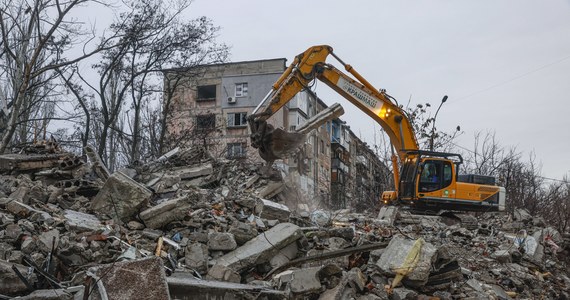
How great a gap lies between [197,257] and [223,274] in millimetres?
479

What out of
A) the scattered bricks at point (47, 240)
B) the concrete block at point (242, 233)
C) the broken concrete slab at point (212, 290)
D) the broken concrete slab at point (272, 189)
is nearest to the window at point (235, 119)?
the broken concrete slab at point (272, 189)

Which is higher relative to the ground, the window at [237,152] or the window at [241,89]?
the window at [241,89]

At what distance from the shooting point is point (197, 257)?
6.04m

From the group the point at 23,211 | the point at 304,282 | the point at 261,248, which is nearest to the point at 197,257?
the point at 261,248

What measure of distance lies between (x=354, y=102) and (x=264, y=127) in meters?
3.06

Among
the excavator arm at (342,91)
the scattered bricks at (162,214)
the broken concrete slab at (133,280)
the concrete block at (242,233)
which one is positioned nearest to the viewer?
the broken concrete slab at (133,280)

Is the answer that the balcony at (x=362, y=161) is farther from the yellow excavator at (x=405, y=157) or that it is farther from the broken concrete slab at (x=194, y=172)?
the broken concrete slab at (x=194, y=172)

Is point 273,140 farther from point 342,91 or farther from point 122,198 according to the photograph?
point 122,198

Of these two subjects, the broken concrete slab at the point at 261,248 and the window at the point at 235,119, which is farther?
the window at the point at 235,119

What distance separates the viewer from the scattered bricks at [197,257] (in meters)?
5.94

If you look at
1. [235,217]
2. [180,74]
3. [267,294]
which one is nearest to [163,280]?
[267,294]

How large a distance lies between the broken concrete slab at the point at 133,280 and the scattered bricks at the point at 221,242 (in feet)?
6.68

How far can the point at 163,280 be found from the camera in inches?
170

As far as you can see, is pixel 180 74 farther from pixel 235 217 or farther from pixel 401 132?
pixel 235 217
